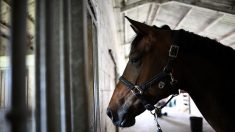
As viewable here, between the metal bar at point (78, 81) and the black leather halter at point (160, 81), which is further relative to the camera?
the black leather halter at point (160, 81)

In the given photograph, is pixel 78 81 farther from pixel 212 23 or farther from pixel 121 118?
pixel 212 23

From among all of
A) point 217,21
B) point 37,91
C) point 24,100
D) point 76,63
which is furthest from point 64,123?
point 217,21

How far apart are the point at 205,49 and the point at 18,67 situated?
43.6 inches

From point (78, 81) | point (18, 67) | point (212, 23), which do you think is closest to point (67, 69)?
point (78, 81)

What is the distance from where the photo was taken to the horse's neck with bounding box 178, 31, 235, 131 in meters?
1.31

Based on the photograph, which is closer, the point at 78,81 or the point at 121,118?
the point at 78,81

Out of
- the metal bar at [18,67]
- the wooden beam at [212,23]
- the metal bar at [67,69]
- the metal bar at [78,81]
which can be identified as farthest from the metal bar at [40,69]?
the wooden beam at [212,23]

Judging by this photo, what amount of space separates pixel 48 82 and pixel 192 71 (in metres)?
0.80

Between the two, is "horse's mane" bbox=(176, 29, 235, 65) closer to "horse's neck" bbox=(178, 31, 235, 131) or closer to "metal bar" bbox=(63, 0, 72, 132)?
"horse's neck" bbox=(178, 31, 235, 131)

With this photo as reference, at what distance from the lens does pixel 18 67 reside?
0.50 m

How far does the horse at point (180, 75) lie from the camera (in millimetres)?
1324

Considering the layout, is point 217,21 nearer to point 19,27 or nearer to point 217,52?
point 217,52

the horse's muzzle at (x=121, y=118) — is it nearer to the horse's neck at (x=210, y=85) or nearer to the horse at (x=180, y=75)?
the horse at (x=180, y=75)

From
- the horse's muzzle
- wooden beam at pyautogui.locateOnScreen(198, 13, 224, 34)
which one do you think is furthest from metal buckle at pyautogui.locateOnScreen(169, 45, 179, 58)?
wooden beam at pyautogui.locateOnScreen(198, 13, 224, 34)
